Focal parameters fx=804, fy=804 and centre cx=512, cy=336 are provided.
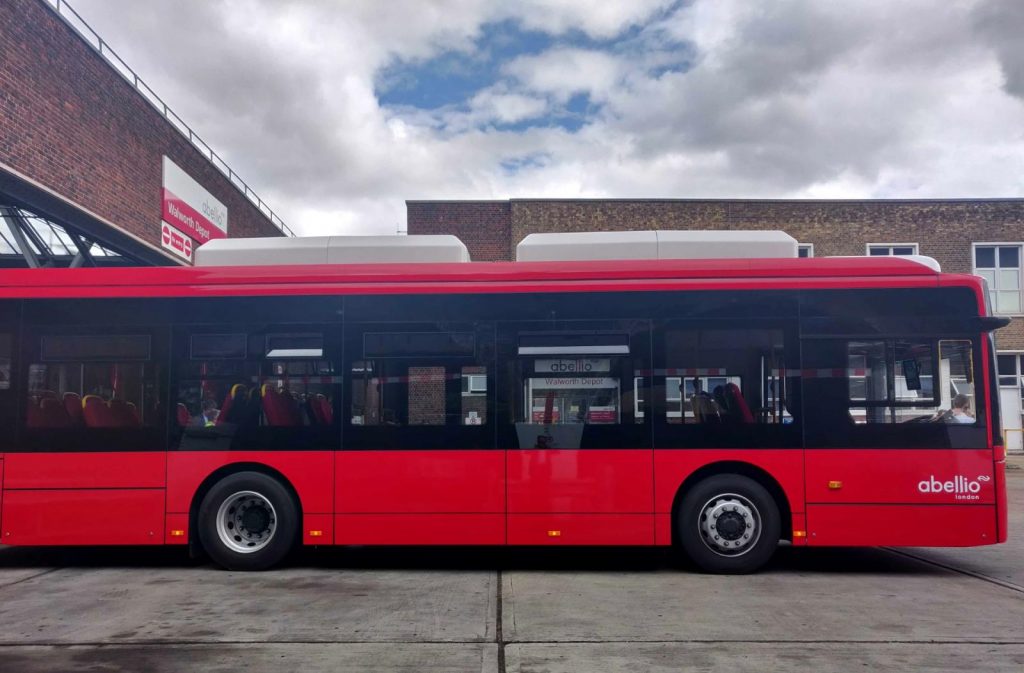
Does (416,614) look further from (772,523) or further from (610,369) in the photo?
(772,523)

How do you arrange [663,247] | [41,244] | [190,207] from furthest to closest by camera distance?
[190,207]
[41,244]
[663,247]

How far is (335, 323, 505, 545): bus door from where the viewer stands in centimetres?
784

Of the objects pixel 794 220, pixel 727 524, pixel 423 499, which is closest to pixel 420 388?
pixel 423 499

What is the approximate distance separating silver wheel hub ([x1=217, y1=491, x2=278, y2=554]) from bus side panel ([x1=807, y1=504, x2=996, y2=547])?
17.3 ft

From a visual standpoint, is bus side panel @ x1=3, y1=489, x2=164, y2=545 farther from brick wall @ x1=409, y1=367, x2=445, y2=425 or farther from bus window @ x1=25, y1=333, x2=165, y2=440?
brick wall @ x1=409, y1=367, x2=445, y2=425

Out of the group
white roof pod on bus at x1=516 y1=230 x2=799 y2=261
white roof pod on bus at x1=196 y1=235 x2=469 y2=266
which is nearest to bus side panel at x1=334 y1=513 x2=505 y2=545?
white roof pod on bus at x1=196 y1=235 x2=469 y2=266

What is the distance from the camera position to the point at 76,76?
15.1 m

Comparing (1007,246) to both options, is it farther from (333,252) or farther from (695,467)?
(333,252)

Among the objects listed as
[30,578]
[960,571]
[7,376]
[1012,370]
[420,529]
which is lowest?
[960,571]

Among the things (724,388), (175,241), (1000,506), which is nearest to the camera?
(1000,506)

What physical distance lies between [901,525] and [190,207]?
19312mm

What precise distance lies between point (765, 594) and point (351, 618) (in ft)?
11.5

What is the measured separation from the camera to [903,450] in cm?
764

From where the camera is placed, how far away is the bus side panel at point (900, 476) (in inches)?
299
